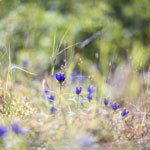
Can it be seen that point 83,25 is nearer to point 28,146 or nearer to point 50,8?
point 50,8

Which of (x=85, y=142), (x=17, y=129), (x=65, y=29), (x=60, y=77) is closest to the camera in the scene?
(x=17, y=129)

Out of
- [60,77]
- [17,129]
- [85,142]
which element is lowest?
[85,142]

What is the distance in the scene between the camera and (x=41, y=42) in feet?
14.2

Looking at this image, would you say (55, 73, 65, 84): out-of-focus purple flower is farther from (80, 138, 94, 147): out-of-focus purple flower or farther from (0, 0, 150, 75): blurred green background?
(0, 0, 150, 75): blurred green background

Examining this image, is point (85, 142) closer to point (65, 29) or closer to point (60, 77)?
point (60, 77)

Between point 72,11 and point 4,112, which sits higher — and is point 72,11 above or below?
above

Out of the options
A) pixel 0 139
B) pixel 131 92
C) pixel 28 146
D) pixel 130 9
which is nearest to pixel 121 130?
pixel 28 146

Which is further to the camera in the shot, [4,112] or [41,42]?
[41,42]

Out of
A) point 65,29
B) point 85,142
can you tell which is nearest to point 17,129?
point 85,142

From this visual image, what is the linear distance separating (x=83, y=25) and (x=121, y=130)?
2753 mm

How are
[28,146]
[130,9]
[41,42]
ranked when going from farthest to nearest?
[130,9], [41,42], [28,146]

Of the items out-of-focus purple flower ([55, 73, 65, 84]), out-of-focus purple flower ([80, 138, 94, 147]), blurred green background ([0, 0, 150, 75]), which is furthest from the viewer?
blurred green background ([0, 0, 150, 75])

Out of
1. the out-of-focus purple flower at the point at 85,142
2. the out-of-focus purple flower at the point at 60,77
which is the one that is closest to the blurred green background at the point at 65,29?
the out-of-focus purple flower at the point at 60,77

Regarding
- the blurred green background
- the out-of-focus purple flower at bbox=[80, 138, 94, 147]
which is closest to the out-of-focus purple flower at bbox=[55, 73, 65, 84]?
the out-of-focus purple flower at bbox=[80, 138, 94, 147]
